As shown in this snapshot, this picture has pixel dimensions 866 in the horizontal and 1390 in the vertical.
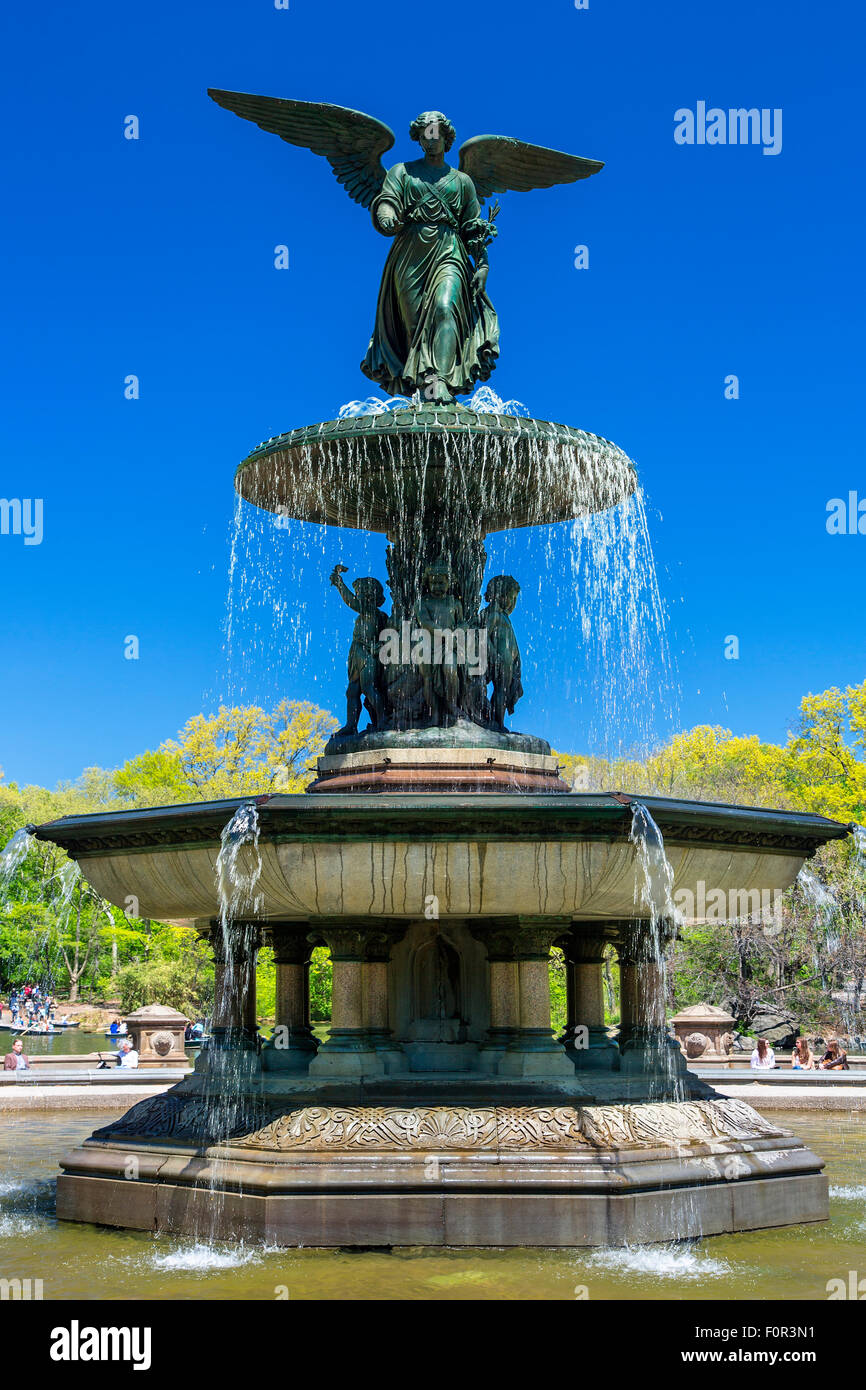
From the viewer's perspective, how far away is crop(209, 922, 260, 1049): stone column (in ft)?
34.9

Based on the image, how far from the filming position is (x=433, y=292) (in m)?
11.9

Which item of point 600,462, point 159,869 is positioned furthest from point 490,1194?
point 600,462

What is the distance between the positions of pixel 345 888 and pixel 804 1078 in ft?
44.7

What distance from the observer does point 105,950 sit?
5294 cm

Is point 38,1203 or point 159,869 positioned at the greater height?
point 159,869

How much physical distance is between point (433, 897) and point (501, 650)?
2805 millimetres

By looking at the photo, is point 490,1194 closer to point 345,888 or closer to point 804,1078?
point 345,888

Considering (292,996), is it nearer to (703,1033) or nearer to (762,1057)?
(762,1057)

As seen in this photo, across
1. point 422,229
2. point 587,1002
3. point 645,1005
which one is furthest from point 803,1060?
point 422,229

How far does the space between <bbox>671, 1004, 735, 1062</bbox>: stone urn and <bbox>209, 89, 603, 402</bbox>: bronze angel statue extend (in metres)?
15.9

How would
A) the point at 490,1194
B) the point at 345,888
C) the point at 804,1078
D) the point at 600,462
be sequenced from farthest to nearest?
the point at 804,1078
the point at 600,462
the point at 345,888
the point at 490,1194

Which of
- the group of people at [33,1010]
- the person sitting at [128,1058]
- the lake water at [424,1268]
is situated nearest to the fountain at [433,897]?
the lake water at [424,1268]

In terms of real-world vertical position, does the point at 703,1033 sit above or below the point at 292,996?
below

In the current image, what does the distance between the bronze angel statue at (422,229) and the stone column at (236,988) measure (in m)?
4.49
